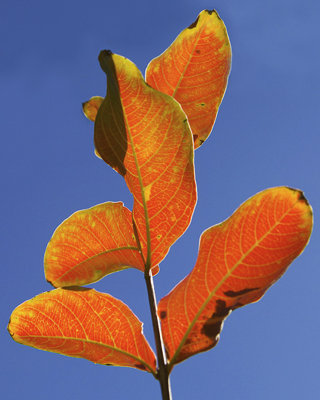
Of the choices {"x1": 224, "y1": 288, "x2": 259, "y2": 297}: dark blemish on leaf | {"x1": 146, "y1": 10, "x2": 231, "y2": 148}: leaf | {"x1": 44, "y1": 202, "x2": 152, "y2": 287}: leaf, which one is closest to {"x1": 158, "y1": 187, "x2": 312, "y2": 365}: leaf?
{"x1": 224, "y1": 288, "x2": 259, "y2": 297}: dark blemish on leaf

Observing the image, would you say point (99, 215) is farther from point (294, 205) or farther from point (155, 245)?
point (294, 205)

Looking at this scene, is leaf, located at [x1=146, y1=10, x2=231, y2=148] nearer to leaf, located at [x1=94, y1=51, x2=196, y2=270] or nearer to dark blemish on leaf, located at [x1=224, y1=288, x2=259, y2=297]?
leaf, located at [x1=94, y1=51, x2=196, y2=270]

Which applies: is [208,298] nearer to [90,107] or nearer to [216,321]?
[216,321]

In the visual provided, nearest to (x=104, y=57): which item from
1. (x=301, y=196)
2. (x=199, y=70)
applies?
(x=199, y=70)

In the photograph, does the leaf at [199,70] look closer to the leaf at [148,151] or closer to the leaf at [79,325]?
the leaf at [148,151]

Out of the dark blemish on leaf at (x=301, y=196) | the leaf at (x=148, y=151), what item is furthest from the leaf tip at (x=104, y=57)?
the dark blemish on leaf at (x=301, y=196)

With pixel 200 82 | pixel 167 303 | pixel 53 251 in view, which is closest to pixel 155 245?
pixel 167 303

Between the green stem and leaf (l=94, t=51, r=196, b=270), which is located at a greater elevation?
leaf (l=94, t=51, r=196, b=270)
